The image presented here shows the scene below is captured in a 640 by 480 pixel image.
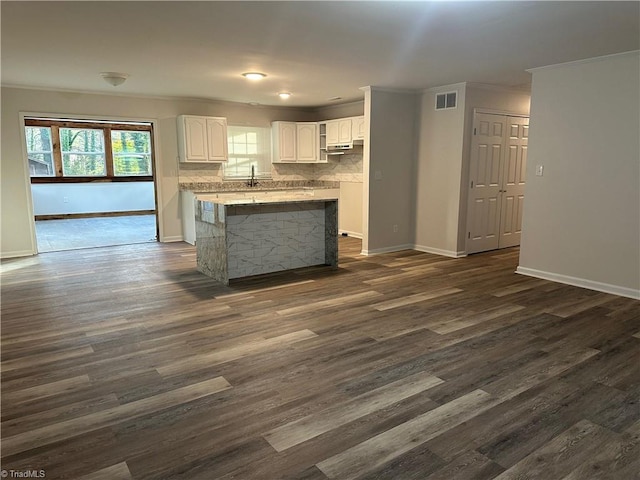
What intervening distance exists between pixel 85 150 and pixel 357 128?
740cm

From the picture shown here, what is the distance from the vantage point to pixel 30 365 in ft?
9.72

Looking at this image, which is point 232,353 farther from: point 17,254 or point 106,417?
point 17,254

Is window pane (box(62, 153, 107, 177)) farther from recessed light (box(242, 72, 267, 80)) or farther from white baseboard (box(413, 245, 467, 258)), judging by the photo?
white baseboard (box(413, 245, 467, 258))

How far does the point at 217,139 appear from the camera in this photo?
757 cm

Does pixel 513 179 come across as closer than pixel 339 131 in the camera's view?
Yes

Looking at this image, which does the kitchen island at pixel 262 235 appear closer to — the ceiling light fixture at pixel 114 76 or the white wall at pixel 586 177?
the ceiling light fixture at pixel 114 76

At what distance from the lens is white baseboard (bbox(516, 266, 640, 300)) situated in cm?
442

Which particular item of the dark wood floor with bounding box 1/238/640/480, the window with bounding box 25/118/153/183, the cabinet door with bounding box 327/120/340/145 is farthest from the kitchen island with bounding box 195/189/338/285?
the window with bounding box 25/118/153/183

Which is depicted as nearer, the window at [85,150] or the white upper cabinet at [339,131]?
the white upper cabinet at [339,131]

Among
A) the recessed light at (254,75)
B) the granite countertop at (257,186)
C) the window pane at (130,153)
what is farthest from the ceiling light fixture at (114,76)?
the window pane at (130,153)

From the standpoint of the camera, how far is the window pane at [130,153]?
37.6 feet

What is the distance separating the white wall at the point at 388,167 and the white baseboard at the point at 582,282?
195 centimetres

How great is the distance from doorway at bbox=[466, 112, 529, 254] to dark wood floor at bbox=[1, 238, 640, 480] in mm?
1786

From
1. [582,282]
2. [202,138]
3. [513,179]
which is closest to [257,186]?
[202,138]
